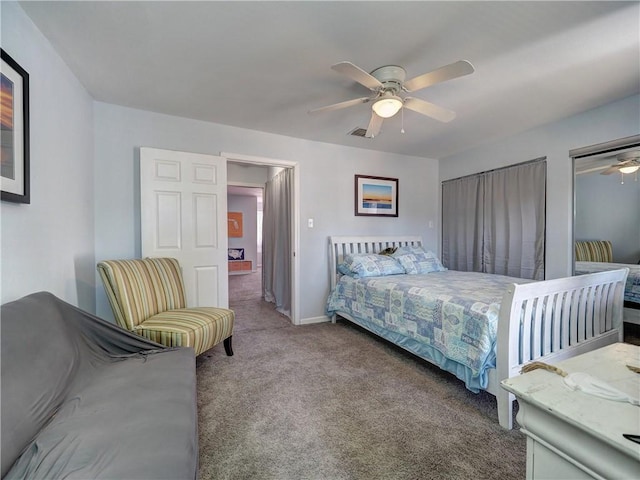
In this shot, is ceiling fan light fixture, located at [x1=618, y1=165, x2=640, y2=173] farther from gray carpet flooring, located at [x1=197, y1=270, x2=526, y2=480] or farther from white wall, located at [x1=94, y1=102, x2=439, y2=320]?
gray carpet flooring, located at [x1=197, y1=270, x2=526, y2=480]

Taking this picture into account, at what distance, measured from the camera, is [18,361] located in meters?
1.07

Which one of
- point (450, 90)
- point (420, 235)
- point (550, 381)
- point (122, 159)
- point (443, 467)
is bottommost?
point (443, 467)

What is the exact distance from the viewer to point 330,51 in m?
1.92

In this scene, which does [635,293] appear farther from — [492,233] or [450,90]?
[450,90]

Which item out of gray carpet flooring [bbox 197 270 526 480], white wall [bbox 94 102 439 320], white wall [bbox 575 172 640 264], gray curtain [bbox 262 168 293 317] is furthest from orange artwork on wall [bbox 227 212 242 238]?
white wall [bbox 575 172 640 264]

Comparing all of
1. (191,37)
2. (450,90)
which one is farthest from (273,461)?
(450,90)

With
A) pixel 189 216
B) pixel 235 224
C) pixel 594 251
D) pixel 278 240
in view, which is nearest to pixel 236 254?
pixel 235 224

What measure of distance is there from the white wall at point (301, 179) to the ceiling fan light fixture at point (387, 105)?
1758 mm

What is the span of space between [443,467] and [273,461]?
847mm

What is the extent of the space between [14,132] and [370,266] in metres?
3.01

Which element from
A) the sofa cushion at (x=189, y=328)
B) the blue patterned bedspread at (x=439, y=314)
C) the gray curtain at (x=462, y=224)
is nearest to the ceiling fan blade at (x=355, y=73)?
the blue patterned bedspread at (x=439, y=314)

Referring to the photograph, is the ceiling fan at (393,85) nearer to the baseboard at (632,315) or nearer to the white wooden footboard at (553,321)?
the white wooden footboard at (553,321)

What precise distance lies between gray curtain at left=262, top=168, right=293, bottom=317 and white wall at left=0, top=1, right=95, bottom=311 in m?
2.16

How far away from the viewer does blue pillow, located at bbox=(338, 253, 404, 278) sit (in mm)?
3385
